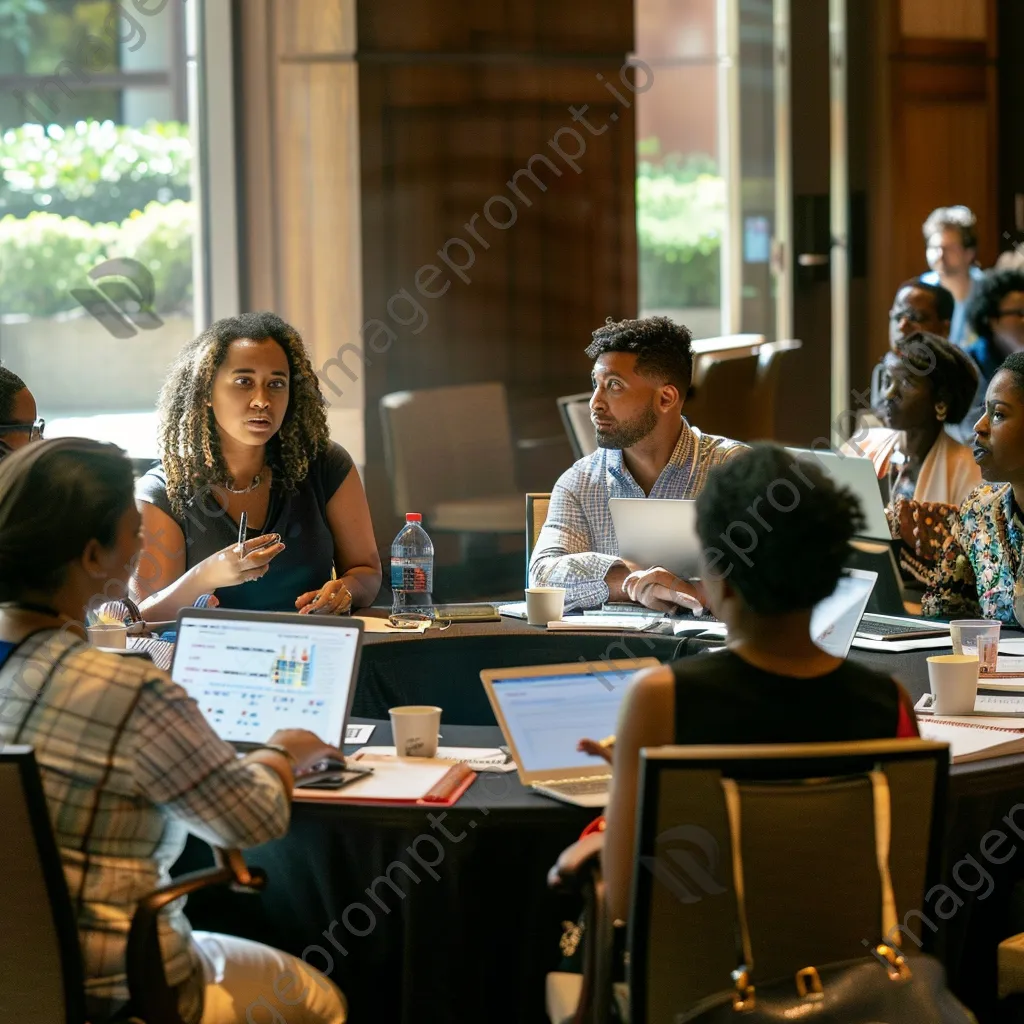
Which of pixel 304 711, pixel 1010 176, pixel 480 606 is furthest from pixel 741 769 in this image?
pixel 1010 176

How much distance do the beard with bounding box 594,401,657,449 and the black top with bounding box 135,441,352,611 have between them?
722mm

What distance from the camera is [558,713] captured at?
237 centimetres

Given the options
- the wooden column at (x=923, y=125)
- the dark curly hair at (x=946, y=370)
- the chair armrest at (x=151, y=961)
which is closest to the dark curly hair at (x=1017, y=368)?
the dark curly hair at (x=946, y=370)

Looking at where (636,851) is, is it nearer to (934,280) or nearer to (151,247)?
(151,247)

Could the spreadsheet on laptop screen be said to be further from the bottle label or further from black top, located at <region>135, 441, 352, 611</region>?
the bottle label

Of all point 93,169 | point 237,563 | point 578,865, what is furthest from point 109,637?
point 93,169

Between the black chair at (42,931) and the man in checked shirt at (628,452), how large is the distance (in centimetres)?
194

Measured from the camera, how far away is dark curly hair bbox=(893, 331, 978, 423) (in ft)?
15.1

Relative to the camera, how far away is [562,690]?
2.38 meters

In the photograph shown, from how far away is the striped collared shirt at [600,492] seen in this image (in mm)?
3848

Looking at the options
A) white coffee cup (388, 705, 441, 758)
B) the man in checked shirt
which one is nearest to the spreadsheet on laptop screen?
white coffee cup (388, 705, 441, 758)

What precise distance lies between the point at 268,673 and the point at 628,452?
172cm

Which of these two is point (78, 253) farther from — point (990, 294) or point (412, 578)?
point (990, 294)

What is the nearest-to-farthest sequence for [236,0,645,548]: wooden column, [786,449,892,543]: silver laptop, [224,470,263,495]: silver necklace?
[786,449,892,543]: silver laptop < [224,470,263,495]: silver necklace < [236,0,645,548]: wooden column
